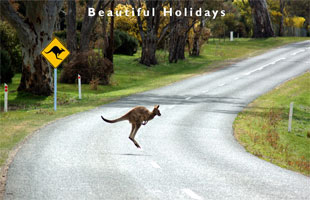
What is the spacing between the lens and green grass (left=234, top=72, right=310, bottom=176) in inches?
693

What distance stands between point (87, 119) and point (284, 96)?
16.1 meters

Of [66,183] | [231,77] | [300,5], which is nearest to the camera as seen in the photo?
[66,183]

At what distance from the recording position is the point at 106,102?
91.8 feet

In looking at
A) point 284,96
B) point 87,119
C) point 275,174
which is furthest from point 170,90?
point 275,174

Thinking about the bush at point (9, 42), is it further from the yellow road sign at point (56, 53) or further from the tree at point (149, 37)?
the yellow road sign at point (56, 53)

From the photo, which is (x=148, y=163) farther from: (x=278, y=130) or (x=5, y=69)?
(x=5, y=69)

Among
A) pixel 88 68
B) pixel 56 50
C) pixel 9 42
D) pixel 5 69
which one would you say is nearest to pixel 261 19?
pixel 88 68

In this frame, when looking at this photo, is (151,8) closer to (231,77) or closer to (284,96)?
(231,77)

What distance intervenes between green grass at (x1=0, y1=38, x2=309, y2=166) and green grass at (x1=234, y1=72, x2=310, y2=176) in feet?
24.9

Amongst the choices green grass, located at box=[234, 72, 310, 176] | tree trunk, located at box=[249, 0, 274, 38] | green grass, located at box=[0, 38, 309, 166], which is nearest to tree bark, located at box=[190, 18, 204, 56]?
green grass, located at box=[0, 38, 309, 166]

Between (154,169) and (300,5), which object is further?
(300,5)

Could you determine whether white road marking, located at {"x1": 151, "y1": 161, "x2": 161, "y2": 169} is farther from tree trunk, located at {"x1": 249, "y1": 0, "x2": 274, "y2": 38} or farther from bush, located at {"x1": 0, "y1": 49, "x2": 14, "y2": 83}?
tree trunk, located at {"x1": 249, "y1": 0, "x2": 274, "y2": 38}

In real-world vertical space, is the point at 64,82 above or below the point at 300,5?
below

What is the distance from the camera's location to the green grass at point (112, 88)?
20.2 meters
